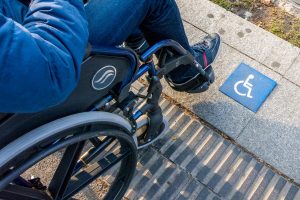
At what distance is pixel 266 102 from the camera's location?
2646 millimetres

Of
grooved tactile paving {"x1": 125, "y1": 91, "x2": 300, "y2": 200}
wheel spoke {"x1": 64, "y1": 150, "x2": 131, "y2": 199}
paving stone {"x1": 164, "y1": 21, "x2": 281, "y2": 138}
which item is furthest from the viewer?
paving stone {"x1": 164, "y1": 21, "x2": 281, "y2": 138}

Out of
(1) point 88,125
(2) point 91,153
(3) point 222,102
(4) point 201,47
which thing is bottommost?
(3) point 222,102

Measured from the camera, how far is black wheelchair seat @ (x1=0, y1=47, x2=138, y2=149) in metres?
1.34

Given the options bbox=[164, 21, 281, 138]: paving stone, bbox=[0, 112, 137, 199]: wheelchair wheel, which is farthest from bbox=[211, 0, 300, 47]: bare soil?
bbox=[0, 112, 137, 199]: wheelchair wheel

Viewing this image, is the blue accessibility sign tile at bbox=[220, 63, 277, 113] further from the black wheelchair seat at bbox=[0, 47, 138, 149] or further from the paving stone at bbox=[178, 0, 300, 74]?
the black wheelchair seat at bbox=[0, 47, 138, 149]

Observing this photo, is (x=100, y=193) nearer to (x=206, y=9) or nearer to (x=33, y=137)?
(x=33, y=137)

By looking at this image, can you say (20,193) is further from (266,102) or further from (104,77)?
(266,102)

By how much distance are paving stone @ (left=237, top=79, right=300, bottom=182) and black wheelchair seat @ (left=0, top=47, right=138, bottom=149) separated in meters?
1.14

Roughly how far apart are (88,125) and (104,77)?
19 cm

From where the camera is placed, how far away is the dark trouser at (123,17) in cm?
166

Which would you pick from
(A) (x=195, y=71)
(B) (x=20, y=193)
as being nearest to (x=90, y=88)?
(B) (x=20, y=193)

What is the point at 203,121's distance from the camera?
256cm

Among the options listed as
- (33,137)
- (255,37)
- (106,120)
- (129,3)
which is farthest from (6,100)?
(255,37)

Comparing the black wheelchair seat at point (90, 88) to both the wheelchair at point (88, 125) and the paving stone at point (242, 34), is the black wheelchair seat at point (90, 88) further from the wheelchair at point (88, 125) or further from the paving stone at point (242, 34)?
the paving stone at point (242, 34)
